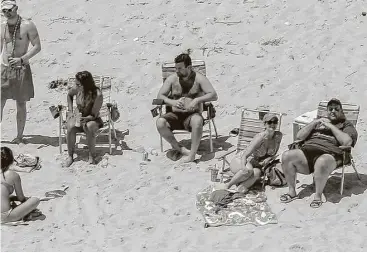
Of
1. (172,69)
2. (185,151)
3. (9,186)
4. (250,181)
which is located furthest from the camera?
(172,69)

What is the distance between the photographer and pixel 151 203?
9883 mm

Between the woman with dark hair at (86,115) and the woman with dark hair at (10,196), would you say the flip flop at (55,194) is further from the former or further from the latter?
the woman with dark hair at (86,115)

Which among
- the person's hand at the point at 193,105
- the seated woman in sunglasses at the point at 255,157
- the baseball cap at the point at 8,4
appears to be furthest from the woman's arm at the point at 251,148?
the baseball cap at the point at 8,4

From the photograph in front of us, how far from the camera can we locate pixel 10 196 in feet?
31.0

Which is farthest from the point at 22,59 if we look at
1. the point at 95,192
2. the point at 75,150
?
the point at 95,192

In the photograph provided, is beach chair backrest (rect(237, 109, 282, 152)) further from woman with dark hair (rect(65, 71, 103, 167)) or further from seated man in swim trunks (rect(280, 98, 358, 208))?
woman with dark hair (rect(65, 71, 103, 167))

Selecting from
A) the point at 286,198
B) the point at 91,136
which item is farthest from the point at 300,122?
the point at 91,136

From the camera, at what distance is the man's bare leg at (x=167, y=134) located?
35.9ft

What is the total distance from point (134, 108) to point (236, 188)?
3.10m

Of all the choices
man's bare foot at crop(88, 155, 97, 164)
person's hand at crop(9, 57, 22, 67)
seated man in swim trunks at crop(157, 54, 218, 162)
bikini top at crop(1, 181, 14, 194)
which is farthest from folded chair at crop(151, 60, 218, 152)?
bikini top at crop(1, 181, 14, 194)

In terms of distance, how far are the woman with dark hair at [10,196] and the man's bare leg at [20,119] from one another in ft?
7.85

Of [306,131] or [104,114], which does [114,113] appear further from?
[306,131]

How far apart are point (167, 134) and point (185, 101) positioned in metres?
0.46

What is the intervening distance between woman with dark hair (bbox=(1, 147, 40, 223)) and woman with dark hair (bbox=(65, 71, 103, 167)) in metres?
1.56
